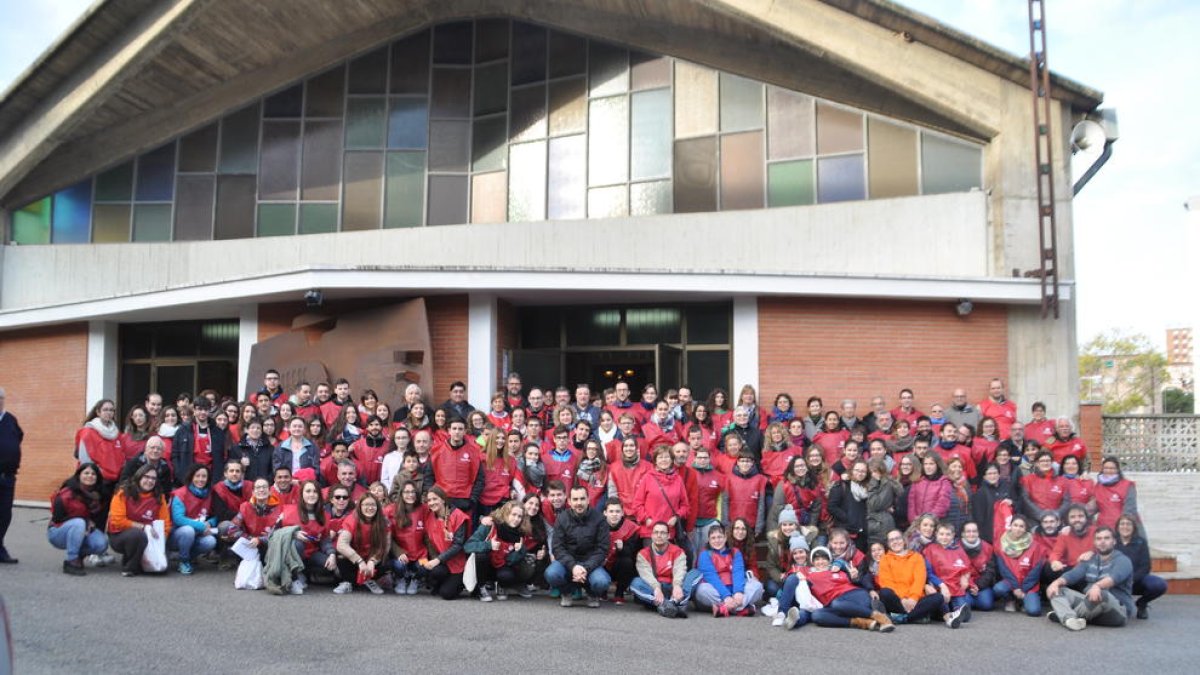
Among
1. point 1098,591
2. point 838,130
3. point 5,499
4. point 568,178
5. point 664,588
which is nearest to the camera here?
point 1098,591

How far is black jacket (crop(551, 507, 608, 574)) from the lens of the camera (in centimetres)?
853

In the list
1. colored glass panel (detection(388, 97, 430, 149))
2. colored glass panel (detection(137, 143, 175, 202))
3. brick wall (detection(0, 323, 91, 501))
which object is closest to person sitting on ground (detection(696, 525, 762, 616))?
colored glass panel (detection(388, 97, 430, 149))

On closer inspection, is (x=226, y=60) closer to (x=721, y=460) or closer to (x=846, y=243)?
(x=846, y=243)

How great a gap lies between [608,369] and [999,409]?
567 centimetres

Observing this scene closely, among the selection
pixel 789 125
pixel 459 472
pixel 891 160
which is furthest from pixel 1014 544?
pixel 789 125

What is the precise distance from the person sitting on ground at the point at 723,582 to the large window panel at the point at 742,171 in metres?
8.07

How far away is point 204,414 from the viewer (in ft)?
35.5

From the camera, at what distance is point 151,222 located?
60.0 feet

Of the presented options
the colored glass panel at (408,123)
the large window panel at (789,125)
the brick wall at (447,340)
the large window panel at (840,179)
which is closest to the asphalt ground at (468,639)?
the brick wall at (447,340)

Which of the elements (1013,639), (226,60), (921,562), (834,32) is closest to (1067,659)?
(1013,639)

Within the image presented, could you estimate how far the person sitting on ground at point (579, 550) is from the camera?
27.7 feet

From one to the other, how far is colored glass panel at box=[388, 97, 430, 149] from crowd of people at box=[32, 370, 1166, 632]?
26.4ft

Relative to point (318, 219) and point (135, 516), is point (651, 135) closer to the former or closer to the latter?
point (318, 219)

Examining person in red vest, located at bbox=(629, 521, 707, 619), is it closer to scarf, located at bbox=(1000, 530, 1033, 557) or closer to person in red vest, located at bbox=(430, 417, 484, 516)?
person in red vest, located at bbox=(430, 417, 484, 516)
